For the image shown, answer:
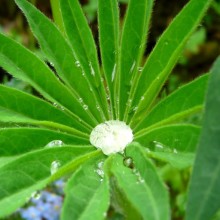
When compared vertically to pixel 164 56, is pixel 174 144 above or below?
below

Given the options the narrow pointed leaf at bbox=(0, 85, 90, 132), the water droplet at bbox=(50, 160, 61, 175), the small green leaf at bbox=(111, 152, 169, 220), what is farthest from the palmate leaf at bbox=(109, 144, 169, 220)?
the narrow pointed leaf at bbox=(0, 85, 90, 132)

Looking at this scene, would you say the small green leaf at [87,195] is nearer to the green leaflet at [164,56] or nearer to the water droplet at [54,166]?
the water droplet at [54,166]

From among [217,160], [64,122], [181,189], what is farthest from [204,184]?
[181,189]

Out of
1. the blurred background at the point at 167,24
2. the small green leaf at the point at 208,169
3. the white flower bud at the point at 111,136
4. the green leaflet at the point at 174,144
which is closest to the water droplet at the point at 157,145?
the green leaflet at the point at 174,144

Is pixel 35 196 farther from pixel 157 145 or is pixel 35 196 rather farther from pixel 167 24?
pixel 167 24

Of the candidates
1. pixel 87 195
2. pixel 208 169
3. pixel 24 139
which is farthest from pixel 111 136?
pixel 208 169

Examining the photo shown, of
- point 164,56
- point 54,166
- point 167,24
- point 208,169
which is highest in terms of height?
point 167,24

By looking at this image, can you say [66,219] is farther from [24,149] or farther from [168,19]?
[168,19]
